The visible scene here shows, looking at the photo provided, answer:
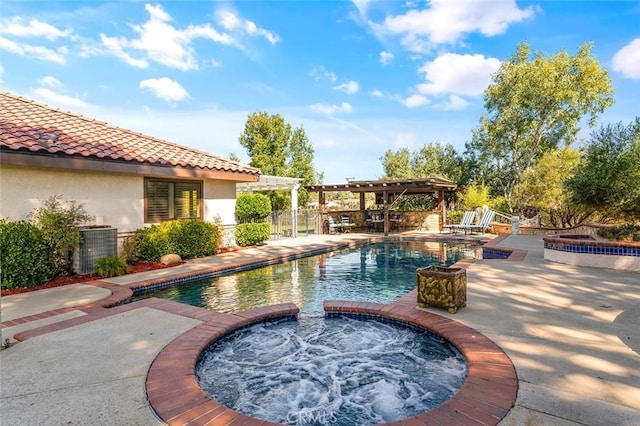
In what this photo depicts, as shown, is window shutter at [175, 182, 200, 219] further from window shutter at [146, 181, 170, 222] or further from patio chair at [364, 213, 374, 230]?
patio chair at [364, 213, 374, 230]

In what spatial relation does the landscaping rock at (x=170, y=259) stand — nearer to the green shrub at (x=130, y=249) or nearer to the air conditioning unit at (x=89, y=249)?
the green shrub at (x=130, y=249)

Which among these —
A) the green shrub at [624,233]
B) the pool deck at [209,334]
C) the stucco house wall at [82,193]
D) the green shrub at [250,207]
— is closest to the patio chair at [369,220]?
the green shrub at [250,207]

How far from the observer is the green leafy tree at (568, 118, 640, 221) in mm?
8984

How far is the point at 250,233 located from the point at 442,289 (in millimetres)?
9264

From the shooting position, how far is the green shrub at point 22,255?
21.1ft

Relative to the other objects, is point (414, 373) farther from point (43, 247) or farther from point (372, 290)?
point (43, 247)

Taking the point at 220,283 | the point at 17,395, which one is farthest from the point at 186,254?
the point at 17,395

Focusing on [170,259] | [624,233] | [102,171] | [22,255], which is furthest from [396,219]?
[22,255]

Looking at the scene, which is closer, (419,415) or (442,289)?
(419,415)

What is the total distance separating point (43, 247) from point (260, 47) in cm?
1367

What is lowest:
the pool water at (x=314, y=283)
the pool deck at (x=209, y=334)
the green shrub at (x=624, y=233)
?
the pool water at (x=314, y=283)

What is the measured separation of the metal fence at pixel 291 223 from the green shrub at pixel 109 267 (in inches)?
331

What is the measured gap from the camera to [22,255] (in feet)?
21.6

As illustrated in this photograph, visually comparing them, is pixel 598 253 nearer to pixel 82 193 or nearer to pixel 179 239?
pixel 179 239
